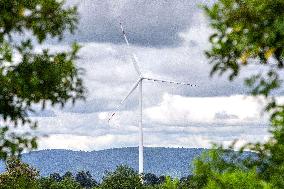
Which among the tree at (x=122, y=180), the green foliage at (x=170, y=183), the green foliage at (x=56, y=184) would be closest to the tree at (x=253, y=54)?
the green foliage at (x=170, y=183)

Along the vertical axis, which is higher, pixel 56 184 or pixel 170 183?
pixel 56 184

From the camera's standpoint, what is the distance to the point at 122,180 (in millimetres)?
127875

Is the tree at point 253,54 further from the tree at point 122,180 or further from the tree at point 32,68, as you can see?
the tree at point 122,180

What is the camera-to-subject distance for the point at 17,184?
18891 millimetres

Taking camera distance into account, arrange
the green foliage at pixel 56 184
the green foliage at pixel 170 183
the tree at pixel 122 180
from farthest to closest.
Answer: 1. the tree at pixel 122 180
2. the green foliage at pixel 56 184
3. the green foliage at pixel 170 183

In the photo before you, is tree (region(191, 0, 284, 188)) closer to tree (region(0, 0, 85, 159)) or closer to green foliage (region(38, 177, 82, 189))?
tree (region(0, 0, 85, 159))

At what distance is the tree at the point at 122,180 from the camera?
127 meters

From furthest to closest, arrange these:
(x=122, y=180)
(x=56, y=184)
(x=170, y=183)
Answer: (x=122, y=180) → (x=56, y=184) → (x=170, y=183)

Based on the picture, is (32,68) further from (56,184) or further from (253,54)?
(56,184)

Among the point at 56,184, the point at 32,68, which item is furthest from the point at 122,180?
the point at 32,68

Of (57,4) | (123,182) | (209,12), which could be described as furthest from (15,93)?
(123,182)

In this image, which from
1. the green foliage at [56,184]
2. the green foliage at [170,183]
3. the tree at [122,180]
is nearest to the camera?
the green foliage at [170,183]

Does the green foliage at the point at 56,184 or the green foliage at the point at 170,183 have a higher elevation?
the green foliage at the point at 56,184

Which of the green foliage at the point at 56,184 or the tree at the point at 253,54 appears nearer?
the tree at the point at 253,54
